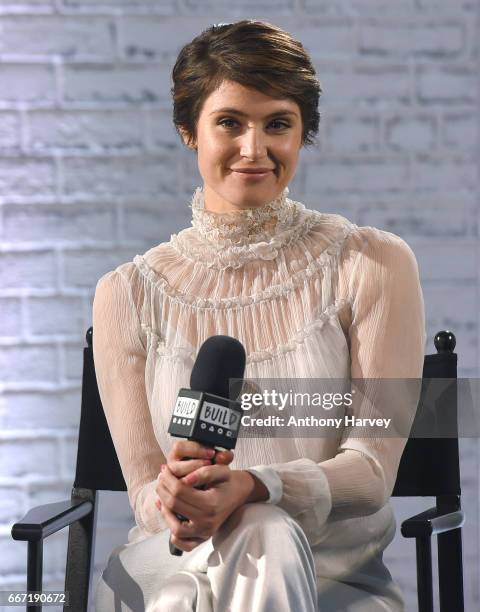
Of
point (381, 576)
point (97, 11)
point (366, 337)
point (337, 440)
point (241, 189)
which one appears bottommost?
point (381, 576)

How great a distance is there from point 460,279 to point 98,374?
84 centimetres

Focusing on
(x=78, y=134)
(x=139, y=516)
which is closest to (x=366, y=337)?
(x=139, y=516)

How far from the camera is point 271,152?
1442mm

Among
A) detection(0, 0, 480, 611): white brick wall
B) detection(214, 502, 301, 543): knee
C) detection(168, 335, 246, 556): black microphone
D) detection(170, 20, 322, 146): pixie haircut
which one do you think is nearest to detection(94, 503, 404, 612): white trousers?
detection(214, 502, 301, 543): knee

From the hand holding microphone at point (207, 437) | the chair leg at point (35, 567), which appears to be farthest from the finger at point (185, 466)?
the chair leg at point (35, 567)

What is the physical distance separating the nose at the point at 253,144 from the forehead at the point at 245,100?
28mm

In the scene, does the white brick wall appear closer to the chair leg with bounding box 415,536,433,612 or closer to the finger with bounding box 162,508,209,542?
the chair leg with bounding box 415,536,433,612

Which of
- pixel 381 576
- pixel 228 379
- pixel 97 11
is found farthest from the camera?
pixel 97 11

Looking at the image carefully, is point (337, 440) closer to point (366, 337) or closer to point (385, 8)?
point (366, 337)

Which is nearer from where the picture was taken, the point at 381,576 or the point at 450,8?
the point at 381,576

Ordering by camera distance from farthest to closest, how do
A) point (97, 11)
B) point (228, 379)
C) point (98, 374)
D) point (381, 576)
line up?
point (97, 11)
point (98, 374)
point (381, 576)
point (228, 379)

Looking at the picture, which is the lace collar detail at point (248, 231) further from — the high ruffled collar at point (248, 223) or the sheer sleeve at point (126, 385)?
the sheer sleeve at point (126, 385)

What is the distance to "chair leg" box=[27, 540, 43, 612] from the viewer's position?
140 centimetres

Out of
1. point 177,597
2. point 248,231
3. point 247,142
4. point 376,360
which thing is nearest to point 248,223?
point 248,231
